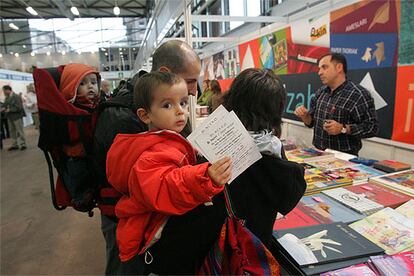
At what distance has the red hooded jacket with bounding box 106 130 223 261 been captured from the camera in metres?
0.76

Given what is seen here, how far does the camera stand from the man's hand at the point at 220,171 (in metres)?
0.75

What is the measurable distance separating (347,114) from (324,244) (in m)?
1.59

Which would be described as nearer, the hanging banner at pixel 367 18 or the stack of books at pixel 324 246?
A: the stack of books at pixel 324 246

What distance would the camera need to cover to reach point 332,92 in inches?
95.3

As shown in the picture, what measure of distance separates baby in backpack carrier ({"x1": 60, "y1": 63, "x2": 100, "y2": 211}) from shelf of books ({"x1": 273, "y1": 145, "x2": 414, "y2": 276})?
2.84ft

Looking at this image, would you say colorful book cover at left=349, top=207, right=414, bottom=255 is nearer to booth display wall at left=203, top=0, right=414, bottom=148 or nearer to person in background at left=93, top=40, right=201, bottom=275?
person in background at left=93, top=40, right=201, bottom=275

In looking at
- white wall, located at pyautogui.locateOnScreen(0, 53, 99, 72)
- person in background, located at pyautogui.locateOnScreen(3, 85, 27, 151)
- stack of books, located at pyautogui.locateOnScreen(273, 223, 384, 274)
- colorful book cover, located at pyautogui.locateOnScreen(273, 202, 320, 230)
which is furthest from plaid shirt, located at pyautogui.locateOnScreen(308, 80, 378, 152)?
white wall, located at pyautogui.locateOnScreen(0, 53, 99, 72)

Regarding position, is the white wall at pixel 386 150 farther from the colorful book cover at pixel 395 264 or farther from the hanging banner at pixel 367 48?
the colorful book cover at pixel 395 264

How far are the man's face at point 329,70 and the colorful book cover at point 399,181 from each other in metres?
0.95

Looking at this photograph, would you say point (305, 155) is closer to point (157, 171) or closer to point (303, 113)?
point (303, 113)

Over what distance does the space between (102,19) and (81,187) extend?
652 inches

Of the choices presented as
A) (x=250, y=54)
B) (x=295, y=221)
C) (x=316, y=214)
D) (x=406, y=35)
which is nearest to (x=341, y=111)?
(x=406, y=35)

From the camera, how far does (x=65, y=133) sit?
1.25m

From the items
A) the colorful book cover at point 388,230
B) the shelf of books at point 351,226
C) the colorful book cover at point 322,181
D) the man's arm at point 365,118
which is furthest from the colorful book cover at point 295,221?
the man's arm at point 365,118
